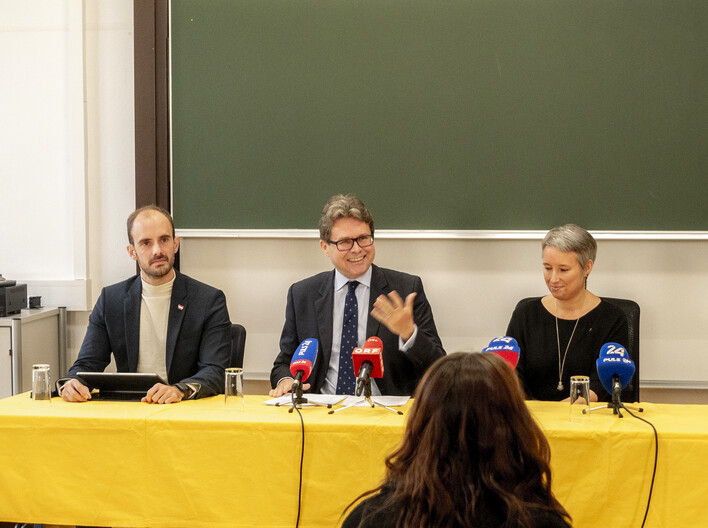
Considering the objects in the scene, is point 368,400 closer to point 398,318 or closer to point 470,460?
Result: point 398,318

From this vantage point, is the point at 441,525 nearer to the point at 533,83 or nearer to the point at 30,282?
the point at 533,83

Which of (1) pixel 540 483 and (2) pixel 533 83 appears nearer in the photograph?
(1) pixel 540 483

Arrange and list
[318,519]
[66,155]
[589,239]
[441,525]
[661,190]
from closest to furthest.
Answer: [441,525] < [318,519] < [589,239] < [661,190] < [66,155]

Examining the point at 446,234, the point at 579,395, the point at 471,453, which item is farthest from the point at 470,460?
the point at 446,234

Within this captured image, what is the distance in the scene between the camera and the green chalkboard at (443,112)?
146 inches

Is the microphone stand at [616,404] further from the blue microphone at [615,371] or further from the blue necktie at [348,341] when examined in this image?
the blue necktie at [348,341]

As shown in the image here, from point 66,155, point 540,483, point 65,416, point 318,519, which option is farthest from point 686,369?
point 66,155

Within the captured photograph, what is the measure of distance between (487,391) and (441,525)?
247mm

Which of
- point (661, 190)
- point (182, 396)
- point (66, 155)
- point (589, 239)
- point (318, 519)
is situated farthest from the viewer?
point (66, 155)

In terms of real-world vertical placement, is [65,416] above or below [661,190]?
below

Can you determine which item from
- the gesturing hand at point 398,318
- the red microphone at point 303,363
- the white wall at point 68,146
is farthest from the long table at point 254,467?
the white wall at point 68,146

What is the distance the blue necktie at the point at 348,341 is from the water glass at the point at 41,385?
1119 mm

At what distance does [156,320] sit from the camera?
3111 mm

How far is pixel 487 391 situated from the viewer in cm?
128
